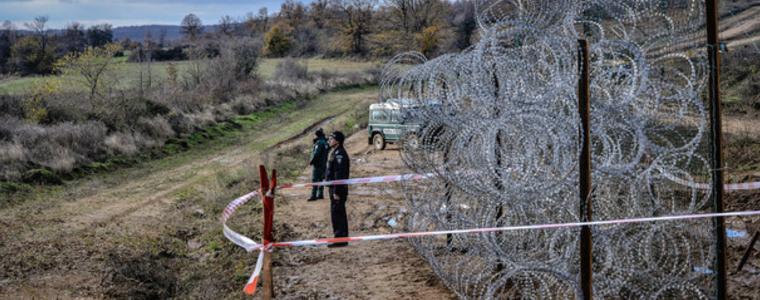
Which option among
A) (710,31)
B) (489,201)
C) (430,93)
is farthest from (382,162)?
(710,31)

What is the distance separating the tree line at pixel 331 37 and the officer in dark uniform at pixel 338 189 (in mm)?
24895

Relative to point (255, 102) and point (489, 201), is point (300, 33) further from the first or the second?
point (489, 201)

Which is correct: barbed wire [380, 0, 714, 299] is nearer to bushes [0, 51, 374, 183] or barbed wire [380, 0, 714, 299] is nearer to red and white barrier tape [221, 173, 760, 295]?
red and white barrier tape [221, 173, 760, 295]

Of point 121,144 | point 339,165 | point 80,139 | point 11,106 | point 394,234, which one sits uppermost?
point 11,106

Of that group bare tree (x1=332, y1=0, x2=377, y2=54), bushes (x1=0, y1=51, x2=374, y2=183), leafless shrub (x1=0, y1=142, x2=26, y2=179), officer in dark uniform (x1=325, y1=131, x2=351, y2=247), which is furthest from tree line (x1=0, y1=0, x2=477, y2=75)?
officer in dark uniform (x1=325, y1=131, x2=351, y2=247)

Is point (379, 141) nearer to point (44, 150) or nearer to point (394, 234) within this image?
point (44, 150)

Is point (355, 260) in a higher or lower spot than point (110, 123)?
lower

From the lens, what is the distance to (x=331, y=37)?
8194 centimetres

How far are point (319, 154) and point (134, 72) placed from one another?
40175 mm

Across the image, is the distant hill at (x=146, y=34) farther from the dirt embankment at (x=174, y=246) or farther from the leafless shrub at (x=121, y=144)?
the dirt embankment at (x=174, y=246)

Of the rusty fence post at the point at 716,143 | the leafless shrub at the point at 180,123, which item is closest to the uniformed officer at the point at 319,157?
the rusty fence post at the point at 716,143

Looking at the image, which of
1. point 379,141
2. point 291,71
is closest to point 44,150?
point 379,141

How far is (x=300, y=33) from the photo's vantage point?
86.4 m

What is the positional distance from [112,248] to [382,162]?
31.3ft
